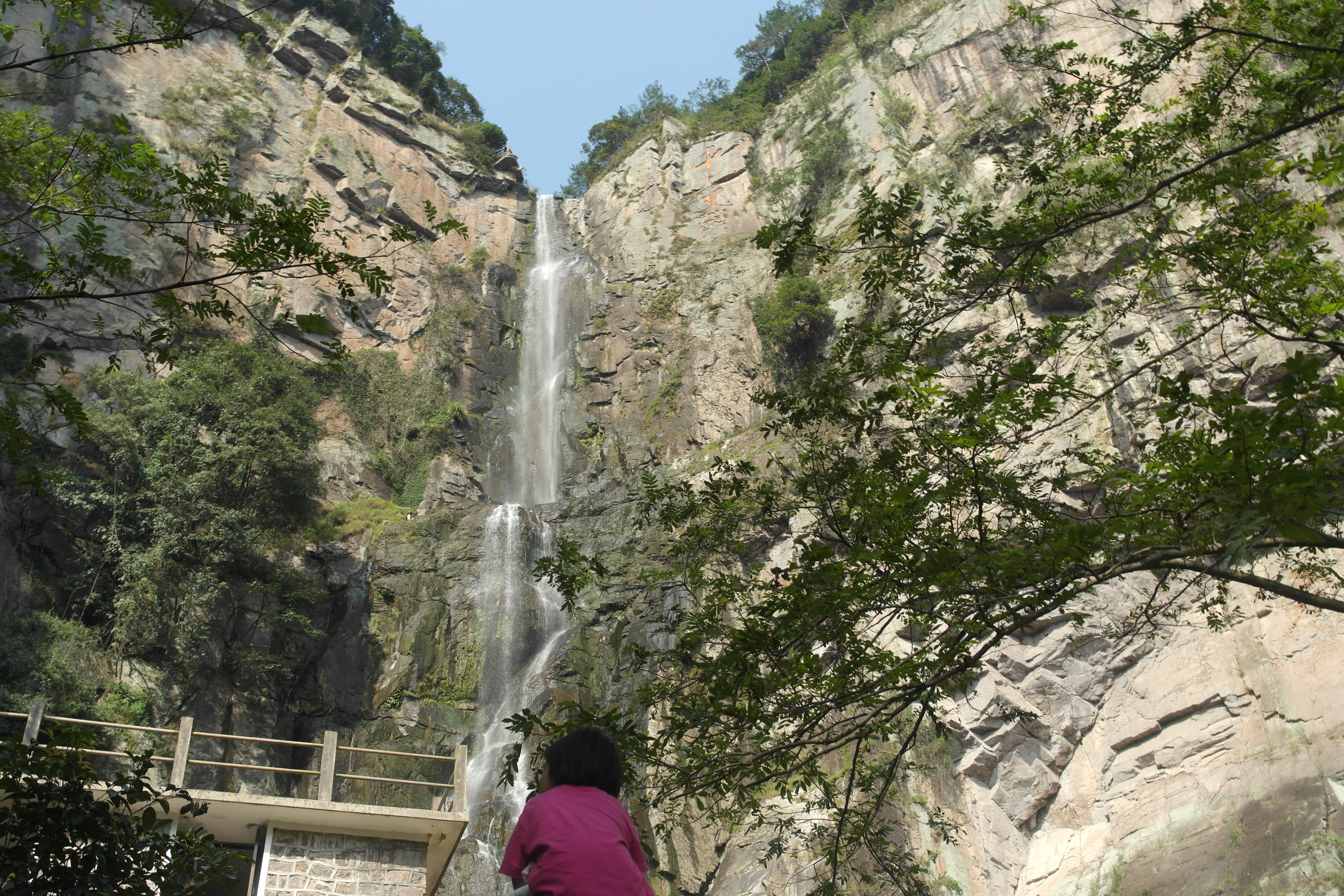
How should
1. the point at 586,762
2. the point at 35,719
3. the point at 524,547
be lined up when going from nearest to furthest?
the point at 586,762 → the point at 35,719 → the point at 524,547

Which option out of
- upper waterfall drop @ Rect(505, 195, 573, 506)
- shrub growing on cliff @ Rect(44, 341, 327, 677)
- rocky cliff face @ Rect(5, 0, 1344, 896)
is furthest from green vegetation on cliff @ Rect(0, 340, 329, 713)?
upper waterfall drop @ Rect(505, 195, 573, 506)

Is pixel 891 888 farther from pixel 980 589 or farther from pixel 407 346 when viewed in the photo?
pixel 407 346

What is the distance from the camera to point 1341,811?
11242 millimetres

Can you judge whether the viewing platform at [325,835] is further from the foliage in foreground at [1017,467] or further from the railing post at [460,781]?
the foliage in foreground at [1017,467]

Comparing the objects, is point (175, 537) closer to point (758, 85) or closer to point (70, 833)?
point (70, 833)

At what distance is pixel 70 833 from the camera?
4.53 meters

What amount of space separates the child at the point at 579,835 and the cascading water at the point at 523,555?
7.06 meters

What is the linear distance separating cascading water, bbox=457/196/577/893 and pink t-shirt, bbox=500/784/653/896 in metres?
7.19

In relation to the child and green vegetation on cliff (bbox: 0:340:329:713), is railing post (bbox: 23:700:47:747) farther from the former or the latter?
the child

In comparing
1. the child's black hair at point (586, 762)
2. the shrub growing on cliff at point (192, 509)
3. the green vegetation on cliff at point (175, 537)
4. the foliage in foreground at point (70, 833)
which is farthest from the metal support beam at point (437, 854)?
the child's black hair at point (586, 762)

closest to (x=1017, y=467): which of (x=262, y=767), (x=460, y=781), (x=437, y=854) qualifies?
(x=460, y=781)

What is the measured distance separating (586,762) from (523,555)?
61.0 feet

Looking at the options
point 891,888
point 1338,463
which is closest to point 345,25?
point 891,888

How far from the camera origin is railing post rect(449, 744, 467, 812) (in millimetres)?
10461
